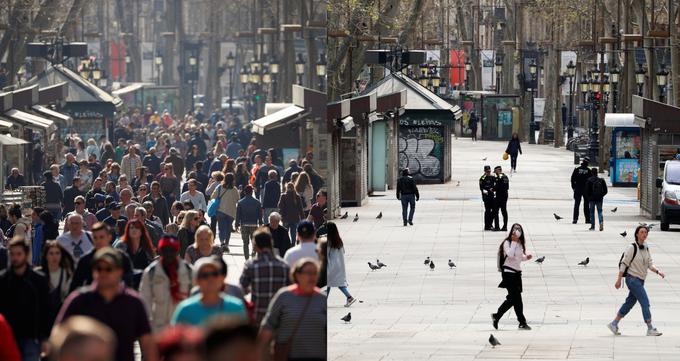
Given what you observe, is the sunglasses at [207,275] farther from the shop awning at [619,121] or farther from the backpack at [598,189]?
the shop awning at [619,121]

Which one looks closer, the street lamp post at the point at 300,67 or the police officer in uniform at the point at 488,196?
the police officer in uniform at the point at 488,196

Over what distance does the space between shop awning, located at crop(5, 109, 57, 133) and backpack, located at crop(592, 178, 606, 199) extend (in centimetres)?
1100

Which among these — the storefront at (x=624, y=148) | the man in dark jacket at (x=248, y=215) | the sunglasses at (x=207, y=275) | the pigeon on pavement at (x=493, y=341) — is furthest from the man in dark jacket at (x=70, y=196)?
the sunglasses at (x=207, y=275)

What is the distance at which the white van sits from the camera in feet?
104

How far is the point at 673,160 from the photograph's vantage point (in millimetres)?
33156

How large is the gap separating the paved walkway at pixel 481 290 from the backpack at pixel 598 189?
23.8 inches

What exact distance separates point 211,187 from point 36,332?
59.6 ft

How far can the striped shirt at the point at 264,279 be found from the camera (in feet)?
39.8

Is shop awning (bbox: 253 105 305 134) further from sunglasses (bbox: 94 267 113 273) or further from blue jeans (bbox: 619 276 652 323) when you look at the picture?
sunglasses (bbox: 94 267 113 273)

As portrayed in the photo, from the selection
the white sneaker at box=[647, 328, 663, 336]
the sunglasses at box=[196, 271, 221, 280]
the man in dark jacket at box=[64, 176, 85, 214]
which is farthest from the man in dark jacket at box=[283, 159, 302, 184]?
the sunglasses at box=[196, 271, 221, 280]

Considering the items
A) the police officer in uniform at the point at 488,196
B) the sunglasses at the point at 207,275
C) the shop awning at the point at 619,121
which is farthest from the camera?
the shop awning at the point at 619,121

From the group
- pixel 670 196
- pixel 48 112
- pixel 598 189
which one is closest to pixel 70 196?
pixel 598 189

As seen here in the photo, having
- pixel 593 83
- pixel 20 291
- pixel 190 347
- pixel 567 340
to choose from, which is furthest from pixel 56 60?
pixel 190 347

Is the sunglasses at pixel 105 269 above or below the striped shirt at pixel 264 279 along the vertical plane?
above
